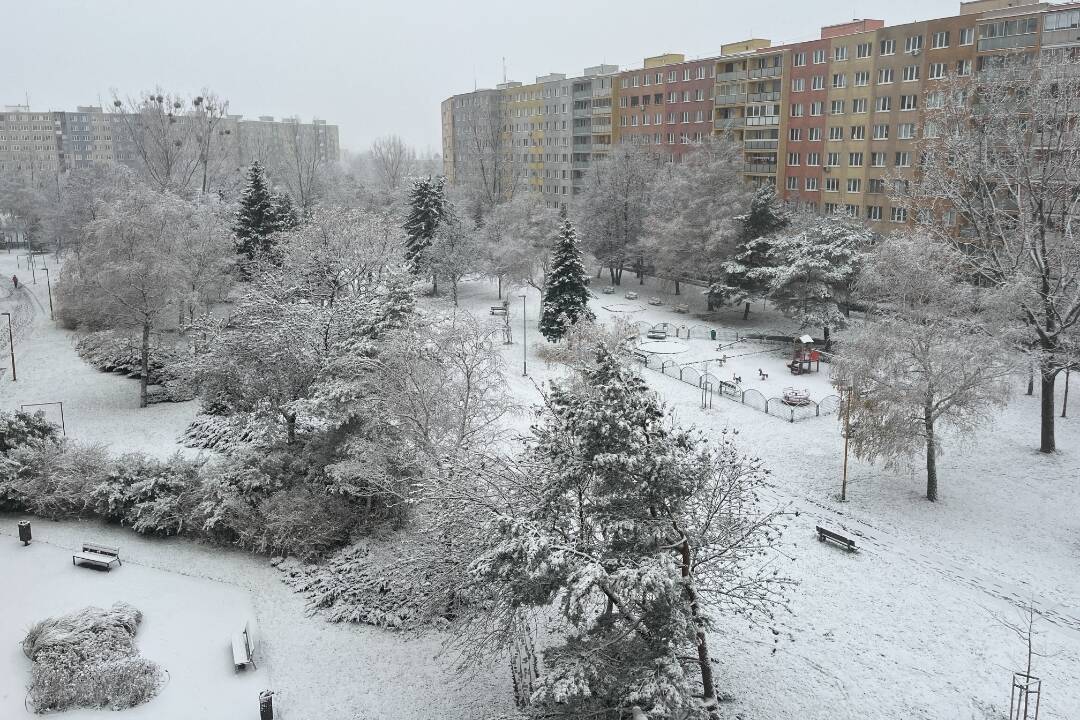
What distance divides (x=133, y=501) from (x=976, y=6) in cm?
5233

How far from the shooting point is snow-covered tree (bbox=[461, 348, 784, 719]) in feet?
44.0

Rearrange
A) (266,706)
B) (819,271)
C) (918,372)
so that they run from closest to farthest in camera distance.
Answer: (266,706)
(918,372)
(819,271)

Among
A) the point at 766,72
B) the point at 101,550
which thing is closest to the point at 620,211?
the point at 766,72

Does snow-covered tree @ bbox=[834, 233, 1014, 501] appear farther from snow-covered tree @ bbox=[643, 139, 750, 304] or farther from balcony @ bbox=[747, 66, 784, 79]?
balcony @ bbox=[747, 66, 784, 79]

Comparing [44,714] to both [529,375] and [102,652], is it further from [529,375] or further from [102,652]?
[529,375]

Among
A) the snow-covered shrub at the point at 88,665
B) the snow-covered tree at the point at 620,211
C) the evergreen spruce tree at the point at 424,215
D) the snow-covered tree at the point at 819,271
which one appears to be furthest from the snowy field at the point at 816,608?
the snow-covered tree at the point at 620,211

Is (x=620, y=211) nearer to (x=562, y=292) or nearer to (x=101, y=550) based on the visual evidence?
(x=562, y=292)

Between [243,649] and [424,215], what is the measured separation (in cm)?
4357

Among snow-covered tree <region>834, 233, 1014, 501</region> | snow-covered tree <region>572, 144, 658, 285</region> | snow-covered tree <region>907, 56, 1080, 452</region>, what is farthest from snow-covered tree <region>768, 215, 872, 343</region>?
snow-covered tree <region>572, 144, 658, 285</region>

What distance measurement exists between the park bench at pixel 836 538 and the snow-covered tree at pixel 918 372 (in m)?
3.93

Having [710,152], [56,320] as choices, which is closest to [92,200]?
[56,320]

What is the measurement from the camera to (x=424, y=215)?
59.4 metres

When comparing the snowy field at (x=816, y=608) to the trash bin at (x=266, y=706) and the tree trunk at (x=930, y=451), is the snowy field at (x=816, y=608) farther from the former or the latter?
the trash bin at (x=266, y=706)

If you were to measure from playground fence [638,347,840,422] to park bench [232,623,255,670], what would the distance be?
2323cm
